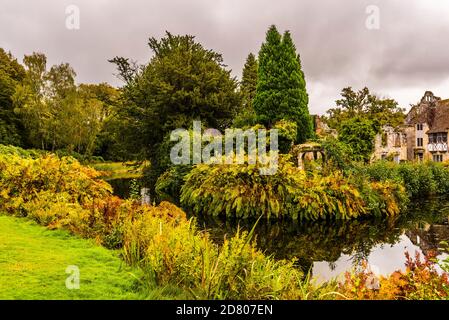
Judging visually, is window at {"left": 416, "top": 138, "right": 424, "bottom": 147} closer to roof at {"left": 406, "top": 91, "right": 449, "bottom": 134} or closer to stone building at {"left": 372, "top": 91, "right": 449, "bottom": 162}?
stone building at {"left": 372, "top": 91, "right": 449, "bottom": 162}

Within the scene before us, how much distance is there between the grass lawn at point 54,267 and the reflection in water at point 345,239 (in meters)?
3.41

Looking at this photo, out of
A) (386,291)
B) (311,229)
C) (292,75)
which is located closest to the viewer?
(386,291)

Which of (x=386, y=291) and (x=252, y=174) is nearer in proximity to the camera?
(x=386, y=291)

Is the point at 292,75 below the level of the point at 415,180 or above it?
above

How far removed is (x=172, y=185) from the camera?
1747cm

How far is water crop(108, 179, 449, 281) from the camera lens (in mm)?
7238

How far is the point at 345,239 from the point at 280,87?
39.3 feet

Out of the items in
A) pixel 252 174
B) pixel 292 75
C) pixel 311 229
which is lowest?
pixel 311 229

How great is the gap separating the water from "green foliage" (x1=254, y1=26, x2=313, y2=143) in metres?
8.56

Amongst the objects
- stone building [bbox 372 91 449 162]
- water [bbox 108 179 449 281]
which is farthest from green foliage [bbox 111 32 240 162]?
stone building [bbox 372 91 449 162]

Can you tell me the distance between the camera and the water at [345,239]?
7.24m
